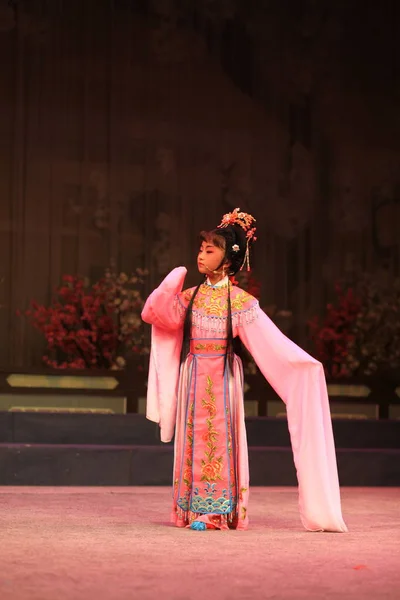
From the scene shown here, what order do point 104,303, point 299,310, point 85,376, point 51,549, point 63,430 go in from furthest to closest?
point 299,310
point 104,303
point 85,376
point 63,430
point 51,549

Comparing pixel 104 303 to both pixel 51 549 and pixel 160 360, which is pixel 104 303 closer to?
pixel 160 360

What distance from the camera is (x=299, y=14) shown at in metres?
9.37

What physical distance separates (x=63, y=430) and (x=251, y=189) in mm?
3114

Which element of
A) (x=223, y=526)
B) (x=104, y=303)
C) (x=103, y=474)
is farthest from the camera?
(x=104, y=303)

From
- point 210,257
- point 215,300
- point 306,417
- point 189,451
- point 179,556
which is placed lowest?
point 179,556

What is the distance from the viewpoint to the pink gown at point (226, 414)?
14.5 feet

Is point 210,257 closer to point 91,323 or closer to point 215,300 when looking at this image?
point 215,300

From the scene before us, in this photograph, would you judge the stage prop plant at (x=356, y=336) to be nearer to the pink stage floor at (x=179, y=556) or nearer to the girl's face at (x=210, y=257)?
the pink stage floor at (x=179, y=556)

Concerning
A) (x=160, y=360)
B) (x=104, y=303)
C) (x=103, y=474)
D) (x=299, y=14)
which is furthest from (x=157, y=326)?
(x=299, y=14)

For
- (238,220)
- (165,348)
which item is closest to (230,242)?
(238,220)

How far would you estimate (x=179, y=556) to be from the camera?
359cm

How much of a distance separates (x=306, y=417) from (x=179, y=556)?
41.9 inches

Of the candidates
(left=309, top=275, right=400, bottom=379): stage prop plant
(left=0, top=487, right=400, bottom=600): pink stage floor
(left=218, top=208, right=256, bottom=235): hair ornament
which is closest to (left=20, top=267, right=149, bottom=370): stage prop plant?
(left=309, top=275, right=400, bottom=379): stage prop plant

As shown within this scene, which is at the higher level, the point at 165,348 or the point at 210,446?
the point at 165,348
